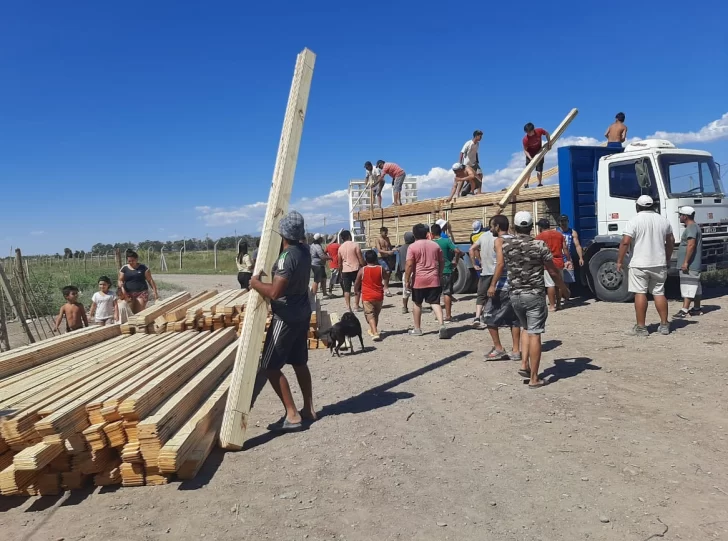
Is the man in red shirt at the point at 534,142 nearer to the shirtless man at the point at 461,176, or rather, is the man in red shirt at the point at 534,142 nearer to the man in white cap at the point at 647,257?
the shirtless man at the point at 461,176

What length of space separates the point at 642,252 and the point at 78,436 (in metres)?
7.24

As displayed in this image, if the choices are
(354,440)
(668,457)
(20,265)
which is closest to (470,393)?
(354,440)

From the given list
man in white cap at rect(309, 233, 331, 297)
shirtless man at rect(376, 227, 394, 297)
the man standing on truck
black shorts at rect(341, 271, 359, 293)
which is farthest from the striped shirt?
black shorts at rect(341, 271, 359, 293)

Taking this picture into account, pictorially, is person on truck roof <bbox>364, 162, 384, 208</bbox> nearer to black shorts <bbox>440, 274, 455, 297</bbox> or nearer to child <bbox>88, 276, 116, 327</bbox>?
black shorts <bbox>440, 274, 455, 297</bbox>

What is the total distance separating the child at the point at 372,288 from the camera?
28.8 feet

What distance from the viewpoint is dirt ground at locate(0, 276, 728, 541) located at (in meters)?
3.29

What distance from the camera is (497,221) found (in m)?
6.86

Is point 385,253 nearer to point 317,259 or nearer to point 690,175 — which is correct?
point 317,259

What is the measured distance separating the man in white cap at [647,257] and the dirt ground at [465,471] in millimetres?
1355

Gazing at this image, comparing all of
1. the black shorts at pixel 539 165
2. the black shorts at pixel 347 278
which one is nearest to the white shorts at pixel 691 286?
the black shorts at pixel 539 165

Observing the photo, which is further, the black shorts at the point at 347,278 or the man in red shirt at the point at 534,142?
the man in red shirt at the point at 534,142

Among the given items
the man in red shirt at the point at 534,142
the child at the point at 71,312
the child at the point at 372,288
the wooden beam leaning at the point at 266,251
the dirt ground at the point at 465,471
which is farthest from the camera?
the man in red shirt at the point at 534,142

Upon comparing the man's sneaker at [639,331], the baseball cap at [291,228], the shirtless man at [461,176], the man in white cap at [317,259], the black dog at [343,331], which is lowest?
the man's sneaker at [639,331]

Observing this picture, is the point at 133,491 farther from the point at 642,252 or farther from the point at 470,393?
the point at 642,252
